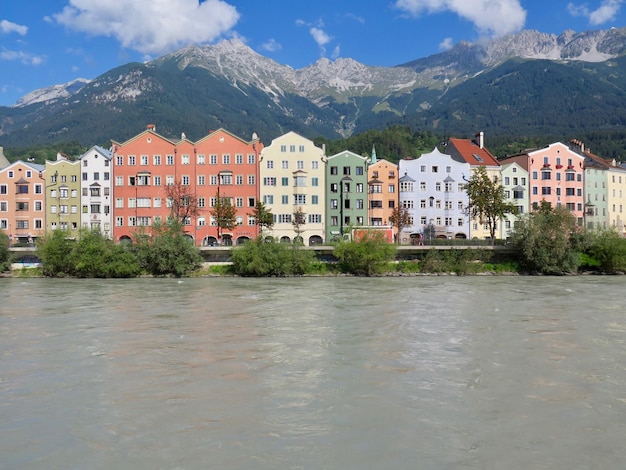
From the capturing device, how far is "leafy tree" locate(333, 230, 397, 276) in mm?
55875

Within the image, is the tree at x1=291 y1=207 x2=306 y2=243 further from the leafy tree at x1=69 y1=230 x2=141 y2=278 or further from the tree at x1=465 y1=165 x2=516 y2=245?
the leafy tree at x1=69 y1=230 x2=141 y2=278

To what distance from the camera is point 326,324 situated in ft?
89.2

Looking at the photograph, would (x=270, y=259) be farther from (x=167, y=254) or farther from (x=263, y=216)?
(x=263, y=216)

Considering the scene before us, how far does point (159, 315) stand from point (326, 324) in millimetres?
9007

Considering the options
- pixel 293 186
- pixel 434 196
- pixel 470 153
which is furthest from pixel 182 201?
pixel 470 153

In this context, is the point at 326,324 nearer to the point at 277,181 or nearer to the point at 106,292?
the point at 106,292

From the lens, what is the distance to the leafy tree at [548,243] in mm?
56469

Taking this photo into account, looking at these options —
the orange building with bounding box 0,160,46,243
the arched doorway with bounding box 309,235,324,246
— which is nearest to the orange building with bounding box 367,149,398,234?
the arched doorway with bounding box 309,235,324,246

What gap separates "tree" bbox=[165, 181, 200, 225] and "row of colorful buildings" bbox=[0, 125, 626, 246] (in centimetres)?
38

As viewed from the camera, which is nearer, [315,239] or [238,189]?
[238,189]

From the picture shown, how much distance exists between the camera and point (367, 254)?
183 ft

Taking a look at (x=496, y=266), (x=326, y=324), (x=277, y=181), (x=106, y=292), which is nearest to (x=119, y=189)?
(x=277, y=181)

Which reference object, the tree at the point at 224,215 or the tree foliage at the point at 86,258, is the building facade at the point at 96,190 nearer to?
the tree at the point at 224,215

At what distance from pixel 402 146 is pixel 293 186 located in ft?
211
